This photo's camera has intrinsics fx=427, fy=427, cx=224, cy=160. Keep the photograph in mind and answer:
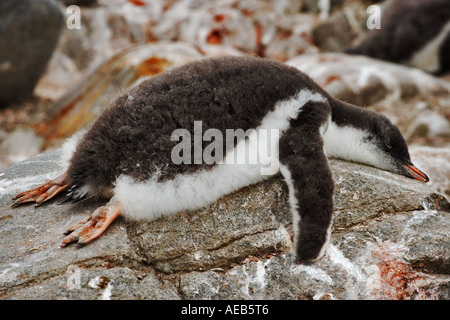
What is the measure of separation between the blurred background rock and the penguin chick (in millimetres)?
2514

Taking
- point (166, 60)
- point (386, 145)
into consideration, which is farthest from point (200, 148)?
point (166, 60)

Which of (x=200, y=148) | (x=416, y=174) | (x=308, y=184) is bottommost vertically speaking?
(x=416, y=174)

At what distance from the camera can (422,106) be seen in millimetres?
8820

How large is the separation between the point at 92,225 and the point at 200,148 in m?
1.00

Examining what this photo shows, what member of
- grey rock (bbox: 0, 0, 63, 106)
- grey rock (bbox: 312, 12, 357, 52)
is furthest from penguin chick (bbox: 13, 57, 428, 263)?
grey rock (bbox: 312, 12, 357, 52)

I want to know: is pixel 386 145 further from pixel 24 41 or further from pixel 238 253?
pixel 24 41

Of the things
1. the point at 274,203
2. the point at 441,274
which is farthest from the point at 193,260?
the point at 441,274

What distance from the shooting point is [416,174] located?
4.13 m

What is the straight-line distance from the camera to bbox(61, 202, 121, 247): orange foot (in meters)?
3.10

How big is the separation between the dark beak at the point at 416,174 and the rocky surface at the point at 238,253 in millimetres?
464

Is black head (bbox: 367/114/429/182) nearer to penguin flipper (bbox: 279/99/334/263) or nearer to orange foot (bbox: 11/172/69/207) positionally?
penguin flipper (bbox: 279/99/334/263)

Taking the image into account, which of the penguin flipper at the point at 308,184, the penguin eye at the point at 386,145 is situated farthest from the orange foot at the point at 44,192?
the penguin eye at the point at 386,145

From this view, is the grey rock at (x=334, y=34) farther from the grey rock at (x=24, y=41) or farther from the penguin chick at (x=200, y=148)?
the penguin chick at (x=200, y=148)
